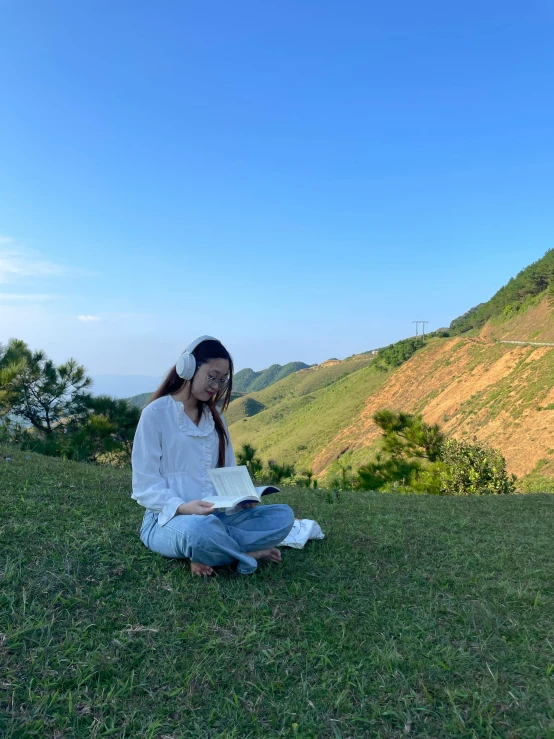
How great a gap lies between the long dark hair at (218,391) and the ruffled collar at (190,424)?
0.05m

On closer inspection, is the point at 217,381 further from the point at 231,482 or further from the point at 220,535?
the point at 220,535

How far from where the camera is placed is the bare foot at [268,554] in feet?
9.40

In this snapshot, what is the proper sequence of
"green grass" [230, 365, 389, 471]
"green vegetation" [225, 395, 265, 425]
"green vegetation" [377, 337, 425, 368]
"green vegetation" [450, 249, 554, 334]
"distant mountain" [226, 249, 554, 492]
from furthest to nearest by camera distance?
1. "green vegetation" [225, 395, 265, 425]
2. "green vegetation" [377, 337, 425, 368]
3. "green grass" [230, 365, 389, 471]
4. "green vegetation" [450, 249, 554, 334]
5. "distant mountain" [226, 249, 554, 492]

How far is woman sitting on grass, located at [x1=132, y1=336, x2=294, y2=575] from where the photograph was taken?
→ 266 cm

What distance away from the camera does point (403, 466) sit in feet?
34.6

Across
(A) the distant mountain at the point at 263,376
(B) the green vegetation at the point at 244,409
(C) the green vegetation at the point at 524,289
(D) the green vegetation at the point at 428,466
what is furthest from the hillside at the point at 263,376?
(D) the green vegetation at the point at 428,466

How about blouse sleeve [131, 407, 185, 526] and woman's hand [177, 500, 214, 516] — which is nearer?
woman's hand [177, 500, 214, 516]

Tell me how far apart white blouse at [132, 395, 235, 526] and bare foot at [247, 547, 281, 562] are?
0.41m

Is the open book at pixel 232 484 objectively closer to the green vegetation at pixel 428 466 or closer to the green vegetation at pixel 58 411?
the green vegetation at pixel 58 411

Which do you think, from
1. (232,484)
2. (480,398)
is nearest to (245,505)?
(232,484)

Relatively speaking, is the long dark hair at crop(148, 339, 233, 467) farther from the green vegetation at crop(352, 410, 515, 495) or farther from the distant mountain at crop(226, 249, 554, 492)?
the distant mountain at crop(226, 249, 554, 492)

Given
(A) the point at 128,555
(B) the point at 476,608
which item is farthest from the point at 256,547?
(B) the point at 476,608

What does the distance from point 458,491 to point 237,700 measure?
877cm

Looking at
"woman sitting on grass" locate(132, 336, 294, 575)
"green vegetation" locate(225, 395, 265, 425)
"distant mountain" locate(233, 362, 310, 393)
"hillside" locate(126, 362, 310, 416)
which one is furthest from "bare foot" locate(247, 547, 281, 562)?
"distant mountain" locate(233, 362, 310, 393)
